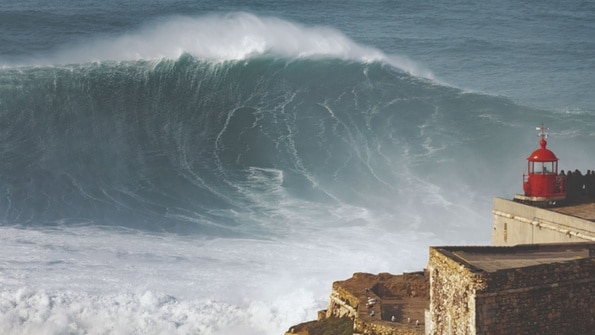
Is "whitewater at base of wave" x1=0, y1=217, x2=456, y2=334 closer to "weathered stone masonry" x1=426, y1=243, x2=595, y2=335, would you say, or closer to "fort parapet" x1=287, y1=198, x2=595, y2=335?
"fort parapet" x1=287, y1=198, x2=595, y2=335

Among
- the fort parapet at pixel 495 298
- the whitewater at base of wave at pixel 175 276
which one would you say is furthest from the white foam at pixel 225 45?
the fort parapet at pixel 495 298

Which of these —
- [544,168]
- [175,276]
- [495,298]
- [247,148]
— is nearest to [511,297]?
[495,298]

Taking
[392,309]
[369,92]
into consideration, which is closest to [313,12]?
[369,92]

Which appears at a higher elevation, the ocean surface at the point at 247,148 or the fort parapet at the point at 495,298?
the ocean surface at the point at 247,148

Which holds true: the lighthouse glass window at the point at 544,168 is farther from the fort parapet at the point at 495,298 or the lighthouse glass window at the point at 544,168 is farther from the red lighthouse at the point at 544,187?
the fort parapet at the point at 495,298

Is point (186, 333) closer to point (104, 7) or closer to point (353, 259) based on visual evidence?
point (353, 259)

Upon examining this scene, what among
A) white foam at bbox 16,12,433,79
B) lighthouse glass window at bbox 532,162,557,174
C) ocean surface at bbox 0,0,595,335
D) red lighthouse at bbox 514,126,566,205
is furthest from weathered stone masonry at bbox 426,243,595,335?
white foam at bbox 16,12,433,79

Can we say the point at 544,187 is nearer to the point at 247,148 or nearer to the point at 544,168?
the point at 544,168

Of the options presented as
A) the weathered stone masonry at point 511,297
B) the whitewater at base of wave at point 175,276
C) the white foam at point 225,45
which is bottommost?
the weathered stone masonry at point 511,297
